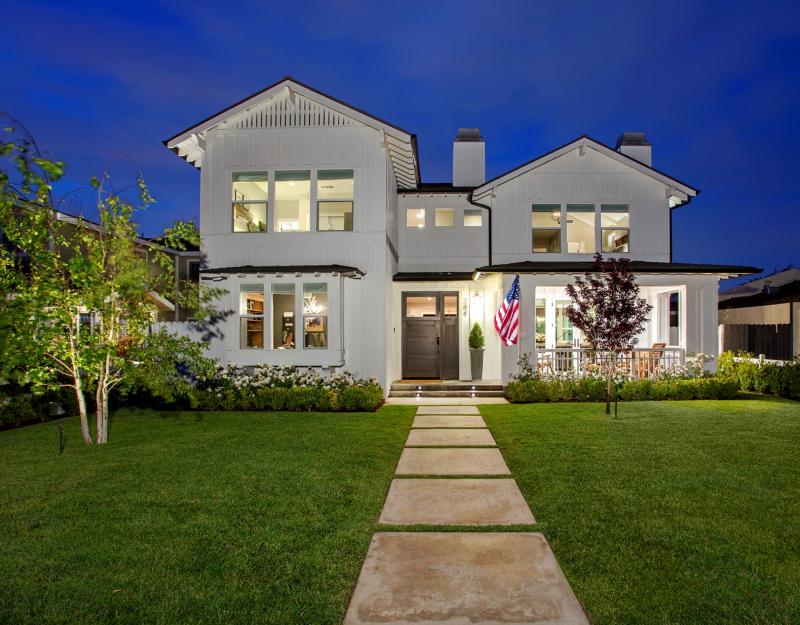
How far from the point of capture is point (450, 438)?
8.37 m

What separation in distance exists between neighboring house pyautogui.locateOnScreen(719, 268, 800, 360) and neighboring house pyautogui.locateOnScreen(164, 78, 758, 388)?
404 cm

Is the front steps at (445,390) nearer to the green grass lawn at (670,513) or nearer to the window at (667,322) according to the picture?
the green grass lawn at (670,513)

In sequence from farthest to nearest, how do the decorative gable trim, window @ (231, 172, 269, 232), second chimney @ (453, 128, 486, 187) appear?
second chimney @ (453, 128, 486, 187)
window @ (231, 172, 269, 232)
the decorative gable trim

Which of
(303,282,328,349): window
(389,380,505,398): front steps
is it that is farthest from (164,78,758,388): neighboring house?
(389,380,505,398): front steps

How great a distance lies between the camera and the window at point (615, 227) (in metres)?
15.2

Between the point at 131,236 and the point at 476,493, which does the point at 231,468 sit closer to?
the point at 476,493

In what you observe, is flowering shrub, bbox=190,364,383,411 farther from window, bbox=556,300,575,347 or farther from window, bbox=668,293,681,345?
window, bbox=668,293,681,345

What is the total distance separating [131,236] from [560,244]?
11.6 meters

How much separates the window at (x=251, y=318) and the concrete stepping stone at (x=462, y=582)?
9.21 metres

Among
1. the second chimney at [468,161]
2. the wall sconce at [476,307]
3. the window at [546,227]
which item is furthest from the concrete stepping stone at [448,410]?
the second chimney at [468,161]

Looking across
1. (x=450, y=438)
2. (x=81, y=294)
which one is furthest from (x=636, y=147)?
(x=81, y=294)

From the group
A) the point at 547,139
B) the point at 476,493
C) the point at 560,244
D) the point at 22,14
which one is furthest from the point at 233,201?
the point at 547,139

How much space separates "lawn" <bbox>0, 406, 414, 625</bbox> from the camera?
10.3 ft

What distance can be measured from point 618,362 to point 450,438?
7397 millimetres
